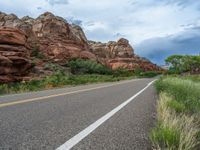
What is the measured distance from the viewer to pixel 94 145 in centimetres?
410

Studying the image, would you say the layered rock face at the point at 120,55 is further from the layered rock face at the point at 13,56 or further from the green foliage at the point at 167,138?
the green foliage at the point at 167,138

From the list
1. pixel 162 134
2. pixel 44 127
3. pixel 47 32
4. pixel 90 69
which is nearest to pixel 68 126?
pixel 44 127

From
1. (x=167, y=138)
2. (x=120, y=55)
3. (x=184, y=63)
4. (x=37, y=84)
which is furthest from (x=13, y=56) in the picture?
(x=120, y=55)

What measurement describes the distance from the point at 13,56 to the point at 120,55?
106801 millimetres

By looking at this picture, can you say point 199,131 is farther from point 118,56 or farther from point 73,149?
point 118,56

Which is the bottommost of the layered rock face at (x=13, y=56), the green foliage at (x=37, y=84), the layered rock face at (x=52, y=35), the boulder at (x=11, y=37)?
the green foliage at (x=37, y=84)

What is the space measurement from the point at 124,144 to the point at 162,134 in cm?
64

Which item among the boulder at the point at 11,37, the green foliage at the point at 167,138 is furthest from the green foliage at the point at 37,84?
the green foliage at the point at 167,138

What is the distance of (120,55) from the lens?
13925 centimetres

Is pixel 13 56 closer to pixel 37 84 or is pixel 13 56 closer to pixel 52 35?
pixel 37 84

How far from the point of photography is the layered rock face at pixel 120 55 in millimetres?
127000

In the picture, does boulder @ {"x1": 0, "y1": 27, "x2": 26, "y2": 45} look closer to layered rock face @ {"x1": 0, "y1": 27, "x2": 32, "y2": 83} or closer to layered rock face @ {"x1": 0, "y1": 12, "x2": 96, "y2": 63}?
layered rock face @ {"x1": 0, "y1": 27, "x2": 32, "y2": 83}

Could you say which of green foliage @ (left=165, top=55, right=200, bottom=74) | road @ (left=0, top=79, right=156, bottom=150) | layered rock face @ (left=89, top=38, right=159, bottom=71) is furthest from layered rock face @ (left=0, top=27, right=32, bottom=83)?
layered rock face @ (left=89, top=38, right=159, bottom=71)

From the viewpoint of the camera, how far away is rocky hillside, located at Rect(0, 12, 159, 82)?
3453 cm
